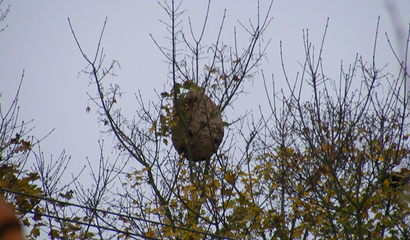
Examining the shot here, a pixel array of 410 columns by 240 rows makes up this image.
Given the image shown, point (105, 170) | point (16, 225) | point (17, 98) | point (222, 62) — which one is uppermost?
point (222, 62)

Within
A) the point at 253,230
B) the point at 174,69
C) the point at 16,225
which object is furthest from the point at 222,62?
the point at 16,225

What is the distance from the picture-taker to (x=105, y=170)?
5.28m

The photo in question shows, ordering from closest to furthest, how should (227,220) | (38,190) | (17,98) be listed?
(38,190) < (227,220) < (17,98)

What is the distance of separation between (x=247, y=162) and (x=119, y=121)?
1.91 m

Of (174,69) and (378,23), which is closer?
(378,23)

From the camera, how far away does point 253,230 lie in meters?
4.48

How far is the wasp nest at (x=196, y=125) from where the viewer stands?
4379mm

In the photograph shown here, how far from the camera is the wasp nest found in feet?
14.4

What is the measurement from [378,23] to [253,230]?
8.19ft

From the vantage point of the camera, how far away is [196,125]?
4418 mm

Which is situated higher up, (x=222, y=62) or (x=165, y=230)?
(x=222, y=62)

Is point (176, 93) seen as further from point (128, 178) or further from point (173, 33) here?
point (128, 178)

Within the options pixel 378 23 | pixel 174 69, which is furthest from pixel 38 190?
pixel 378 23

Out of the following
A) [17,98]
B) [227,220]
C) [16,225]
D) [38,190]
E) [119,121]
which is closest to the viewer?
[16,225]
